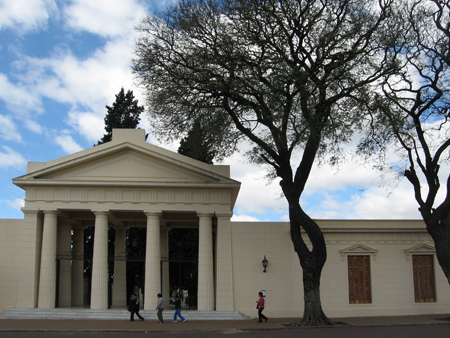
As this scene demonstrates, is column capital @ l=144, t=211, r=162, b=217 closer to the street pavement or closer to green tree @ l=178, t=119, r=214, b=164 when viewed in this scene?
green tree @ l=178, t=119, r=214, b=164

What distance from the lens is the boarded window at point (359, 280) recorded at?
1021 inches

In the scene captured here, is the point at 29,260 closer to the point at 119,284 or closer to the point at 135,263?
the point at 119,284

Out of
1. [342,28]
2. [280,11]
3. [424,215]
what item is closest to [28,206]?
[280,11]

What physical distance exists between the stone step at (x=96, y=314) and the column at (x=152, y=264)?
675 millimetres

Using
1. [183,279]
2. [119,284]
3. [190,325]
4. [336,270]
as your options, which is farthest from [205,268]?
[183,279]

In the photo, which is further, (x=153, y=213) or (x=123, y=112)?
(x=123, y=112)

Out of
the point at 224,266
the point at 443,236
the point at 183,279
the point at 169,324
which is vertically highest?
the point at 443,236

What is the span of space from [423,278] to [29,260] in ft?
65.4

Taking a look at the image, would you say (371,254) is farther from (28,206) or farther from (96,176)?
(28,206)

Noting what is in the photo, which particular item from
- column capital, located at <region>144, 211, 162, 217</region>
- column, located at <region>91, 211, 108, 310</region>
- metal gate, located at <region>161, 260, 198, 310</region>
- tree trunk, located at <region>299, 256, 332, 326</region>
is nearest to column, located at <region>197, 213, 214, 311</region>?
column capital, located at <region>144, 211, 162, 217</region>

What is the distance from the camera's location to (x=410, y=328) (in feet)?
65.0

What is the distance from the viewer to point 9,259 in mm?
25234

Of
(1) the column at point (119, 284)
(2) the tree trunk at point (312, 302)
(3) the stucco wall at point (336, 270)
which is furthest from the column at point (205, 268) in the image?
(1) the column at point (119, 284)

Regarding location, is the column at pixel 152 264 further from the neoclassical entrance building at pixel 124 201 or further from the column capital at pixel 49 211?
the column capital at pixel 49 211
